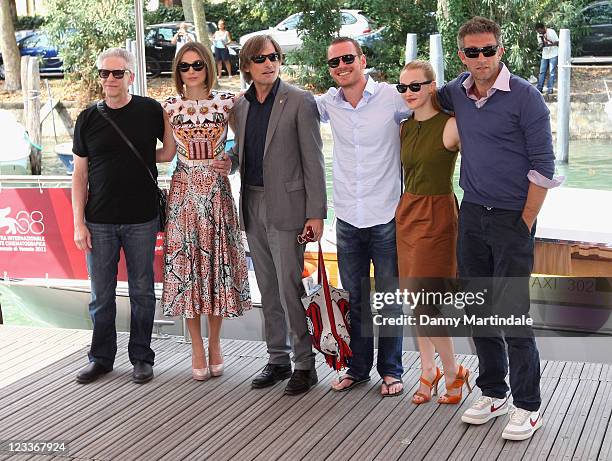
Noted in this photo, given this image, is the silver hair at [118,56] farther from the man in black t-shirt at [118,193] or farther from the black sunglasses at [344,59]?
the black sunglasses at [344,59]

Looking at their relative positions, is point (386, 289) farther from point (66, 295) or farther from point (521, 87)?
point (66, 295)

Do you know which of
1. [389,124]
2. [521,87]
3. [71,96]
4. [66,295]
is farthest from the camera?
[66,295]

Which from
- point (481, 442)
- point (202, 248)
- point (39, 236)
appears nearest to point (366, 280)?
point (202, 248)

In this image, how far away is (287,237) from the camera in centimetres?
418

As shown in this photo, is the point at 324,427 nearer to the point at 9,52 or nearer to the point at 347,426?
the point at 347,426

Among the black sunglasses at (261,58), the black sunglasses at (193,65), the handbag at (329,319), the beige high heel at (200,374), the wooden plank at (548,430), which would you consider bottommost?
the wooden plank at (548,430)

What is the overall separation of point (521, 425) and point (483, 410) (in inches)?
8.1

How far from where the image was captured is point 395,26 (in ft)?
16.4

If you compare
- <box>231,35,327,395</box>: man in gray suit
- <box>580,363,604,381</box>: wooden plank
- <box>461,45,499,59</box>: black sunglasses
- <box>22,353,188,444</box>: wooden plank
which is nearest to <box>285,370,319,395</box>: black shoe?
<box>231,35,327,395</box>: man in gray suit

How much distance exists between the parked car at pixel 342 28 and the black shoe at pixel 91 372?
5.92 ft

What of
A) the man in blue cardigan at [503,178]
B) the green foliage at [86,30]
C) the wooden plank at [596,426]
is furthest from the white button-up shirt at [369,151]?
the green foliage at [86,30]

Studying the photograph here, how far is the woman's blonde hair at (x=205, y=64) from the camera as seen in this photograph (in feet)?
13.6

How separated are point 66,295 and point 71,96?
1.42m

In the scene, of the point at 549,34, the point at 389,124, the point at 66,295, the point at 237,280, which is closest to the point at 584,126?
the point at 549,34
